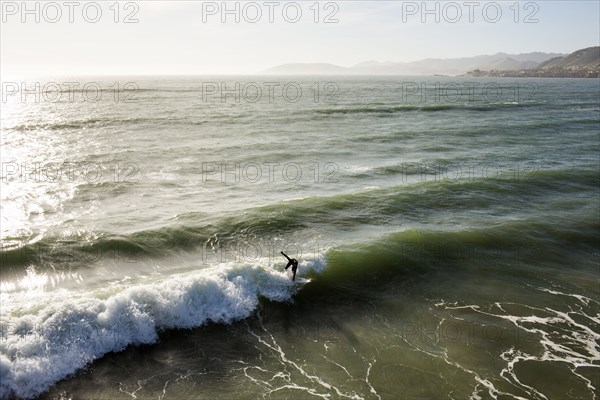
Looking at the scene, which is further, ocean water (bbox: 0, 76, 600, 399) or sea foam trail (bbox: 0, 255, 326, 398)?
ocean water (bbox: 0, 76, 600, 399)

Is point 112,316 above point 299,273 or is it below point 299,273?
below

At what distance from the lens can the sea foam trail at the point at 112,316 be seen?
42.5 feet

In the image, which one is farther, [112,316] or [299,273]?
[299,273]

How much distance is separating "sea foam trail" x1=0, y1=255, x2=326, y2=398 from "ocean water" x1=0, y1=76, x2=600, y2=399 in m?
0.06

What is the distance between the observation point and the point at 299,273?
19.5 meters

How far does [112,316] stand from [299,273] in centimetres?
817

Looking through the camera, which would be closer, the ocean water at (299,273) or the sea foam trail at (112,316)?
the sea foam trail at (112,316)

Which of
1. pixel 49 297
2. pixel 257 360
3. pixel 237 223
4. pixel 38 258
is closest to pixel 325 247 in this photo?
pixel 237 223

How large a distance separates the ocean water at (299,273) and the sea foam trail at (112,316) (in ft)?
0.18

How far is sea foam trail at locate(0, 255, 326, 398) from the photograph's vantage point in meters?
13.0

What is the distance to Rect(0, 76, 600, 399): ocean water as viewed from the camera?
13406mm

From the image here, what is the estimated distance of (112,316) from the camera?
594 inches

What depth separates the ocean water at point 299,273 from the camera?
13406mm

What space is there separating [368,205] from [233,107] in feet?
179
